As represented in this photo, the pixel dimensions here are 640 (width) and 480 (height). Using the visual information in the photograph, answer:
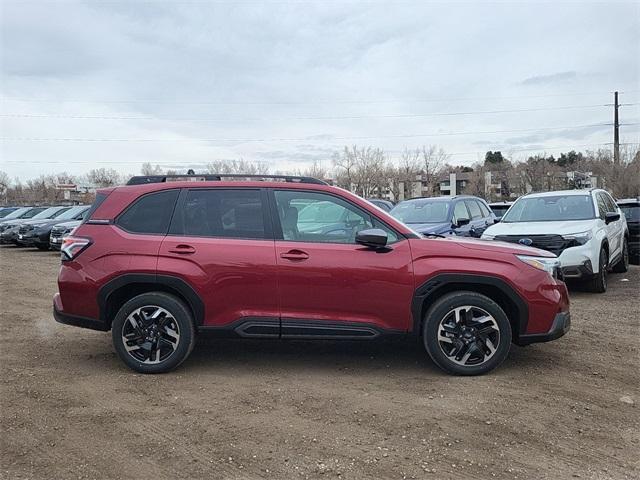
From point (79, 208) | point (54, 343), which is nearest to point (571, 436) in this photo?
point (54, 343)

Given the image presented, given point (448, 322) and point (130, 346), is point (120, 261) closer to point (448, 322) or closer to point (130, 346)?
point (130, 346)

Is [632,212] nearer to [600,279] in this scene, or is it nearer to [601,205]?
[601,205]

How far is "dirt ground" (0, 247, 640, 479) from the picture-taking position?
323 cm

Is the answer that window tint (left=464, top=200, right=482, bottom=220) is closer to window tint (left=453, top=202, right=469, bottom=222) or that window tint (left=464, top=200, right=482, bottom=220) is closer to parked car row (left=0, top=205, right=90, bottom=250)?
window tint (left=453, top=202, right=469, bottom=222)

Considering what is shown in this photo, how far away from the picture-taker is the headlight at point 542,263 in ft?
15.6

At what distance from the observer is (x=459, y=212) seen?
11.1m

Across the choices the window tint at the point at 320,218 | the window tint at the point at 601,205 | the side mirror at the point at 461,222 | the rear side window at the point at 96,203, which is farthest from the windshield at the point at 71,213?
the window tint at the point at 601,205

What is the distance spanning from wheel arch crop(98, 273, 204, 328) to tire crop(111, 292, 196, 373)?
74 mm

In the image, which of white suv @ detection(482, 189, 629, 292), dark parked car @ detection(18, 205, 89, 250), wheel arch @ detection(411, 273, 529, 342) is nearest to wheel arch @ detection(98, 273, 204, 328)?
wheel arch @ detection(411, 273, 529, 342)

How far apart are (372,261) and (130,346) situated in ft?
7.70

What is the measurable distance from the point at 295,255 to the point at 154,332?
1.48 metres

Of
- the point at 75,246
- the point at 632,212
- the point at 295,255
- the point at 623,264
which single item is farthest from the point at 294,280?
the point at 632,212

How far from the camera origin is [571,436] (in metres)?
3.59

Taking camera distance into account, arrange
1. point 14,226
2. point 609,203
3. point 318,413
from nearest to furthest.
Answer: point 318,413
point 609,203
point 14,226
